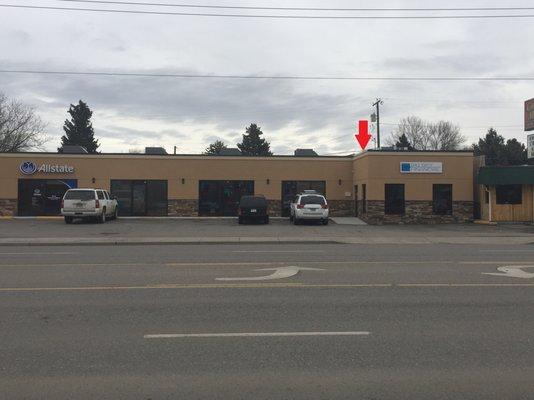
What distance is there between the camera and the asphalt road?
4.73 m

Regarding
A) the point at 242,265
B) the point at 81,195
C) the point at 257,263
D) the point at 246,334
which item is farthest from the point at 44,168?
the point at 246,334

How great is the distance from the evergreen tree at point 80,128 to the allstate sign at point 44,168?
55490 mm

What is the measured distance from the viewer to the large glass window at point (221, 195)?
3641 centimetres

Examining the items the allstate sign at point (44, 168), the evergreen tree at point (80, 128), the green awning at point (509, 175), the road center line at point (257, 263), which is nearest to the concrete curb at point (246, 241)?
the road center line at point (257, 263)

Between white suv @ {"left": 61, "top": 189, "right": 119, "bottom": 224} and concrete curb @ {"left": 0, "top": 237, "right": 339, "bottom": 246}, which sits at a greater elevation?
white suv @ {"left": 61, "top": 189, "right": 119, "bottom": 224}

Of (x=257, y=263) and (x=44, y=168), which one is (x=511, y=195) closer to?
(x=257, y=263)

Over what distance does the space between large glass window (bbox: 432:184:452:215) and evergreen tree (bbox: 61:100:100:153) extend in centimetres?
6837

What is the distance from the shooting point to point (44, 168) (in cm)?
3541

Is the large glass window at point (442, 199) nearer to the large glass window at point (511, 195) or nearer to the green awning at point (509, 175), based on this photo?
the green awning at point (509, 175)

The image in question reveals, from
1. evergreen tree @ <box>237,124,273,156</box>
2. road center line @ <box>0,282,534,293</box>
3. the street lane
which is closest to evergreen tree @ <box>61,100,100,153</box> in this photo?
evergreen tree @ <box>237,124,273,156</box>

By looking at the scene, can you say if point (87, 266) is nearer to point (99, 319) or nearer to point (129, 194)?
point (99, 319)

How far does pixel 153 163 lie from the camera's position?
118ft

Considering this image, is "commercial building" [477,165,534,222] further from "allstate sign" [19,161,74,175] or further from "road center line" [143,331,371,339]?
"road center line" [143,331,371,339]

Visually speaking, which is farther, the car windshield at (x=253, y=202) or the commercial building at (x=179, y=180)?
the commercial building at (x=179, y=180)
